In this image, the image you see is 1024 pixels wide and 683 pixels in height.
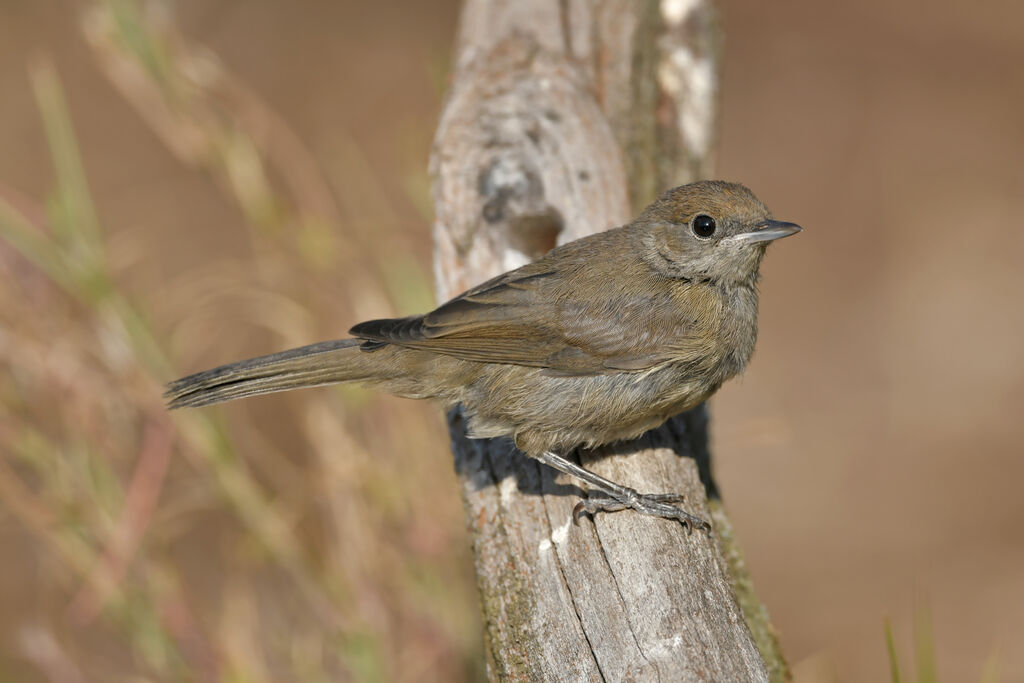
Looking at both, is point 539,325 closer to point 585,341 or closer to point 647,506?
point 585,341

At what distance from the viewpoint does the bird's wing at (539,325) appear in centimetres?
354

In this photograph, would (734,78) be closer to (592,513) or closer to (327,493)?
(327,493)

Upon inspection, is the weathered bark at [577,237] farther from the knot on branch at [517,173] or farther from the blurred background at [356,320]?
the blurred background at [356,320]

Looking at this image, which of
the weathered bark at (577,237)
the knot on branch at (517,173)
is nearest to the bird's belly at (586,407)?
the weathered bark at (577,237)

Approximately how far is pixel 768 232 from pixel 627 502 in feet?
3.52

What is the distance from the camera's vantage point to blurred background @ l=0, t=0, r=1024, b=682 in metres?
4.25

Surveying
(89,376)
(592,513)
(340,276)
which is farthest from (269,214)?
(592,513)

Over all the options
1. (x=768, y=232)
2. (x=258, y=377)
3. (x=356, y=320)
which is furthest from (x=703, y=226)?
(x=356, y=320)

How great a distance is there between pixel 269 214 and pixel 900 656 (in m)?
4.14

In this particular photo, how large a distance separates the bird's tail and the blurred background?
0.59 meters

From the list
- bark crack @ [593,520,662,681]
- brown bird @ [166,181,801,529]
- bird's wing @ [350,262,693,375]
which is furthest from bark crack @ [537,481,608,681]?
bird's wing @ [350,262,693,375]

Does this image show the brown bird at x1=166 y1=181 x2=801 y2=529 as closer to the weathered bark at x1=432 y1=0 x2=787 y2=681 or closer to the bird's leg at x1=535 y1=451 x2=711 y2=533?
the bird's leg at x1=535 y1=451 x2=711 y2=533

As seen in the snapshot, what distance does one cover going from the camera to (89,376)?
14.0 feet

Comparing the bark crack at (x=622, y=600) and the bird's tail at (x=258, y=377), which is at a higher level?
the bird's tail at (x=258, y=377)
